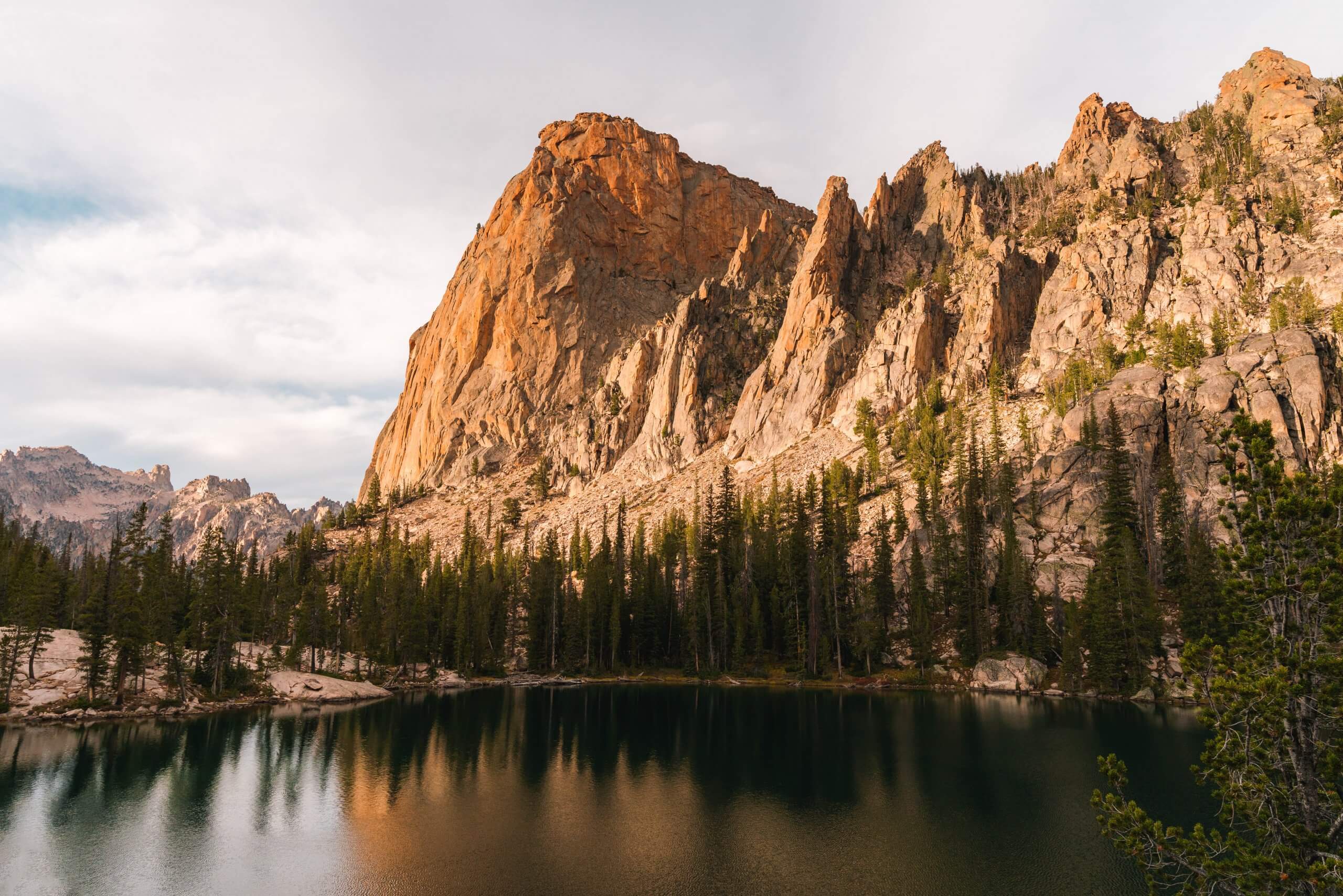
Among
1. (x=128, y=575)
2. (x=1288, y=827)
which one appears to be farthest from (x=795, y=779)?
(x=128, y=575)

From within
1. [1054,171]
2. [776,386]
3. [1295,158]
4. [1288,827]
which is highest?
[1054,171]

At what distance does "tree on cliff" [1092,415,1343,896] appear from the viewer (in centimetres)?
1323

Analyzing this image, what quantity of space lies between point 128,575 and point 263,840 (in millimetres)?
56616

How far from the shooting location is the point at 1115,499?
90062 millimetres

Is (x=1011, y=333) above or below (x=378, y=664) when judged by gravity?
above

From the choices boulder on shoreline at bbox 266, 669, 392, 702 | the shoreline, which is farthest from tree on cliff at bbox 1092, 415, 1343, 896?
boulder on shoreline at bbox 266, 669, 392, 702

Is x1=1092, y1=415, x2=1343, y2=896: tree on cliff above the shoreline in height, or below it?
above

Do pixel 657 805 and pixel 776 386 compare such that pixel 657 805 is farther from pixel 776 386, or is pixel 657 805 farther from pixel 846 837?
pixel 776 386

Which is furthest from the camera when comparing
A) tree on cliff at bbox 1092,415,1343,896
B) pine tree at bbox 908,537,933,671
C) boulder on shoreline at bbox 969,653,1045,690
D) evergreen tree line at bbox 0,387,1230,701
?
pine tree at bbox 908,537,933,671

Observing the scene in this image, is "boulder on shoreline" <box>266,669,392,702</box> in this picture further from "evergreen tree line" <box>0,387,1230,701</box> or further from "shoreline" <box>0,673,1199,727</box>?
"evergreen tree line" <box>0,387,1230,701</box>

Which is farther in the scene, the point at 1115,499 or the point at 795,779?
the point at 1115,499

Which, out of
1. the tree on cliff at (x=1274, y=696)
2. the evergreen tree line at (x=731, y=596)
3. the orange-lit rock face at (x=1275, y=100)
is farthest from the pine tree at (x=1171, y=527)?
the orange-lit rock face at (x=1275, y=100)

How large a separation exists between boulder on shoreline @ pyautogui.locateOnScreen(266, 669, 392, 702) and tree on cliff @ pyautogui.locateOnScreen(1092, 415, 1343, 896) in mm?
77995

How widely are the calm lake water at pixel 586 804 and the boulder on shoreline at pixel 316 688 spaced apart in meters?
14.1
